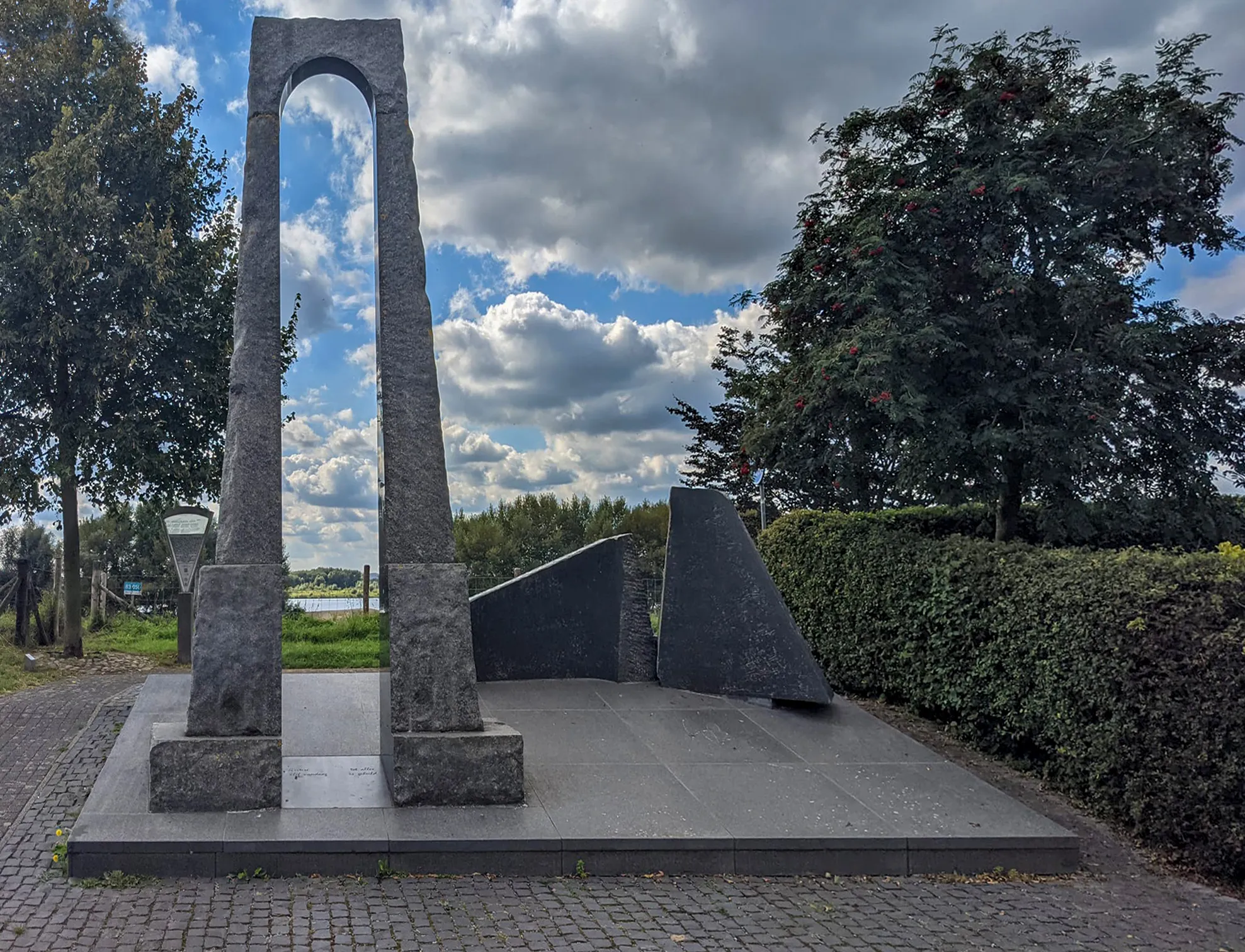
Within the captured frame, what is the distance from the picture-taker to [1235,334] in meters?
8.42

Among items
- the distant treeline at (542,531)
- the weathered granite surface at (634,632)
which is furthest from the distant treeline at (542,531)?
the weathered granite surface at (634,632)

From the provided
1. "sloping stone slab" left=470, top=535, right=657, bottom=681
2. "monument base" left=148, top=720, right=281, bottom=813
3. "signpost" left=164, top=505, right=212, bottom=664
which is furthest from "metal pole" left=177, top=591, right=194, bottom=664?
"monument base" left=148, top=720, right=281, bottom=813

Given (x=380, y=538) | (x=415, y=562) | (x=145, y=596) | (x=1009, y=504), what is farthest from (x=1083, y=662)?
(x=145, y=596)

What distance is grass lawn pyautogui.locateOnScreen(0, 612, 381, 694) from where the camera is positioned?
1130cm

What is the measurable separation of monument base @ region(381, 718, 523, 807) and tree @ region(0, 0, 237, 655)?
8.57 meters

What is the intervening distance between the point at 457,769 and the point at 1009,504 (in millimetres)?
6458

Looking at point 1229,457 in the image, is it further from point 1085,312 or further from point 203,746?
point 203,746

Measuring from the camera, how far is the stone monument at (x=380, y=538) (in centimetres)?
499

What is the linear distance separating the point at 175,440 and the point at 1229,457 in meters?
12.0

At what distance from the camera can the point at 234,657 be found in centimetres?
504

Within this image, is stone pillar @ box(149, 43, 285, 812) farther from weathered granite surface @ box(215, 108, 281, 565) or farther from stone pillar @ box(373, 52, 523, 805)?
stone pillar @ box(373, 52, 523, 805)

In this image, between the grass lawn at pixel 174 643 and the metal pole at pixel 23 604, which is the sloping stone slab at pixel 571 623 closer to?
the grass lawn at pixel 174 643

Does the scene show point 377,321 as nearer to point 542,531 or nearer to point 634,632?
point 634,632

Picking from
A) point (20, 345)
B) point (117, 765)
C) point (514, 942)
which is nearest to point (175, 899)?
point (514, 942)
